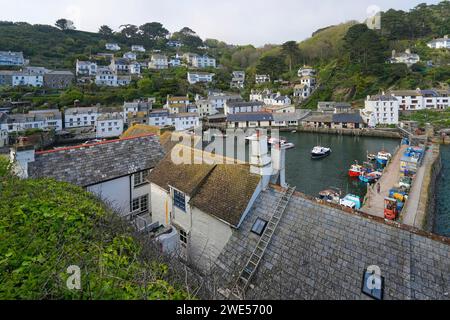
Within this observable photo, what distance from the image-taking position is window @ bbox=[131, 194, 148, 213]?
12894 millimetres

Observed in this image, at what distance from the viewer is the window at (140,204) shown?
1289 centimetres

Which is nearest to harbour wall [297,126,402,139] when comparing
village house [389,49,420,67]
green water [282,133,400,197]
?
green water [282,133,400,197]

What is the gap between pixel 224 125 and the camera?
209 ft

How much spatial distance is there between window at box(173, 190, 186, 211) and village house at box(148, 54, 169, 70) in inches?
3626

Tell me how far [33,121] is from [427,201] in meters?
58.4

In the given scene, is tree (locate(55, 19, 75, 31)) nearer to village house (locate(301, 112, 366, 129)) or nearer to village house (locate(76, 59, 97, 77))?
village house (locate(76, 59, 97, 77))

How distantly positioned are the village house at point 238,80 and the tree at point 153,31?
4986 centimetres

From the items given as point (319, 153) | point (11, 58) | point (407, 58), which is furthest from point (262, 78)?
point (11, 58)

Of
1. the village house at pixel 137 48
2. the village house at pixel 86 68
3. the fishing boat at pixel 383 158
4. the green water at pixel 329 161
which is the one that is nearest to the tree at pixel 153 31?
the village house at pixel 137 48

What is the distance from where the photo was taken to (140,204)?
1310cm
